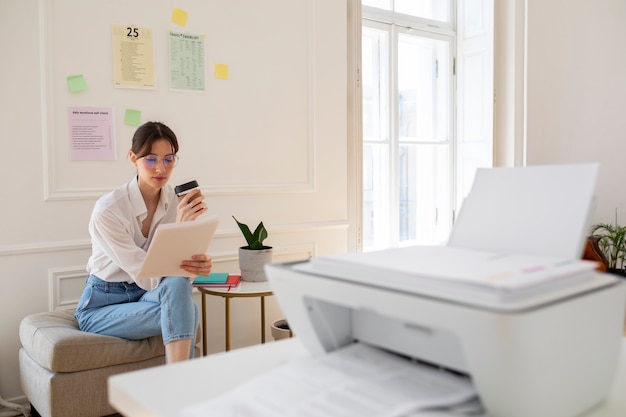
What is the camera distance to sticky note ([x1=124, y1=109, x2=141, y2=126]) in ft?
8.63

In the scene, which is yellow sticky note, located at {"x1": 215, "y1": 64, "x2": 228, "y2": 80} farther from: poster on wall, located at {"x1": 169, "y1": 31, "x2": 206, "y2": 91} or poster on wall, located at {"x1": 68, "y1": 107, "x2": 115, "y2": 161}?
poster on wall, located at {"x1": 68, "y1": 107, "x2": 115, "y2": 161}

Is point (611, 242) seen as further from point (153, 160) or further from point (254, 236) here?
point (153, 160)

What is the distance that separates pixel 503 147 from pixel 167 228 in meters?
2.89

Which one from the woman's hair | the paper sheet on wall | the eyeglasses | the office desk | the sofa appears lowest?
the sofa

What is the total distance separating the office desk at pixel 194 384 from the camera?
0.78 metres

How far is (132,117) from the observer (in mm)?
2646

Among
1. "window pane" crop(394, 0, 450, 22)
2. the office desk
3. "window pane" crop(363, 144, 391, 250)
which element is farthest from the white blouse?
"window pane" crop(394, 0, 450, 22)

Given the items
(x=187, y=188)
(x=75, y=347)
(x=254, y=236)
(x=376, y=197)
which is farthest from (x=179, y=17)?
(x=376, y=197)

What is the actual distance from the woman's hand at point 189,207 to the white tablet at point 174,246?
0.71ft

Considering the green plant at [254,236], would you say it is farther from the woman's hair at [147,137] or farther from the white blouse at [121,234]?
the woman's hair at [147,137]

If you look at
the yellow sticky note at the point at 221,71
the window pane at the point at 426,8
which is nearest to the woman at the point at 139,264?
the yellow sticky note at the point at 221,71

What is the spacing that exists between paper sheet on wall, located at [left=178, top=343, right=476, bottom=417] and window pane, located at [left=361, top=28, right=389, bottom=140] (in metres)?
2.98

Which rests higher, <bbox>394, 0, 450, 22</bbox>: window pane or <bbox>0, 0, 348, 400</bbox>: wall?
<bbox>394, 0, 450, 22</bbox>: window pane

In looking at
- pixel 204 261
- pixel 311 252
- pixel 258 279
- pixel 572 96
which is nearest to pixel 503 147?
pixel 572 96
